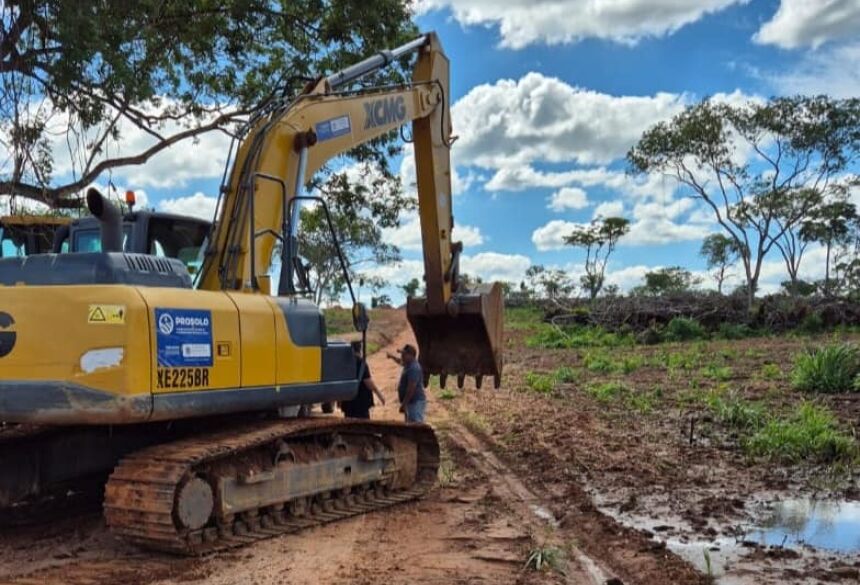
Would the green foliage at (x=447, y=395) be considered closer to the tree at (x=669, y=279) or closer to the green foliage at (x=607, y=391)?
the green foliage at (x=607, y=391)

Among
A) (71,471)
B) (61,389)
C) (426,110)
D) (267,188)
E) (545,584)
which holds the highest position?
(426,110)

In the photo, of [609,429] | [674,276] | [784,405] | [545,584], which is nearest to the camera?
[545,584]

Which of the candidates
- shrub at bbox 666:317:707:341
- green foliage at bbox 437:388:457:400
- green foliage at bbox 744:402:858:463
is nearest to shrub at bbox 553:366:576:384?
green foliage at bbox 437:388:457:400

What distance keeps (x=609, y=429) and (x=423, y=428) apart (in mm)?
4036

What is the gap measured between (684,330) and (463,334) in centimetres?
2066

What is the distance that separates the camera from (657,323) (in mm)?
29891

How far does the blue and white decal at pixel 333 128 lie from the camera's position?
736cm

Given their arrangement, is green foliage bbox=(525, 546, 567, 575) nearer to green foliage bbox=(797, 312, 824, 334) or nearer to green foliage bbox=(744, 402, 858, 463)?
green foliage bbox=(744, 402, 858, 463)

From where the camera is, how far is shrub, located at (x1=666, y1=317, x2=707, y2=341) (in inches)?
1108

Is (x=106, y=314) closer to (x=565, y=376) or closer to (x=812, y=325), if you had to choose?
(x=565, y=376)

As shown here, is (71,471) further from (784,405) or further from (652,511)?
(784,405)

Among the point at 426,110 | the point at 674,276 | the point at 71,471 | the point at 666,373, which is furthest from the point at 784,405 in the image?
the point at 674,276

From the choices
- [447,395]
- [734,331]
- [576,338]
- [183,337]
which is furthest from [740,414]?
[734,331]

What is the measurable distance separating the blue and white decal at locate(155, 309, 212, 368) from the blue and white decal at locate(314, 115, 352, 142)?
235 cm
